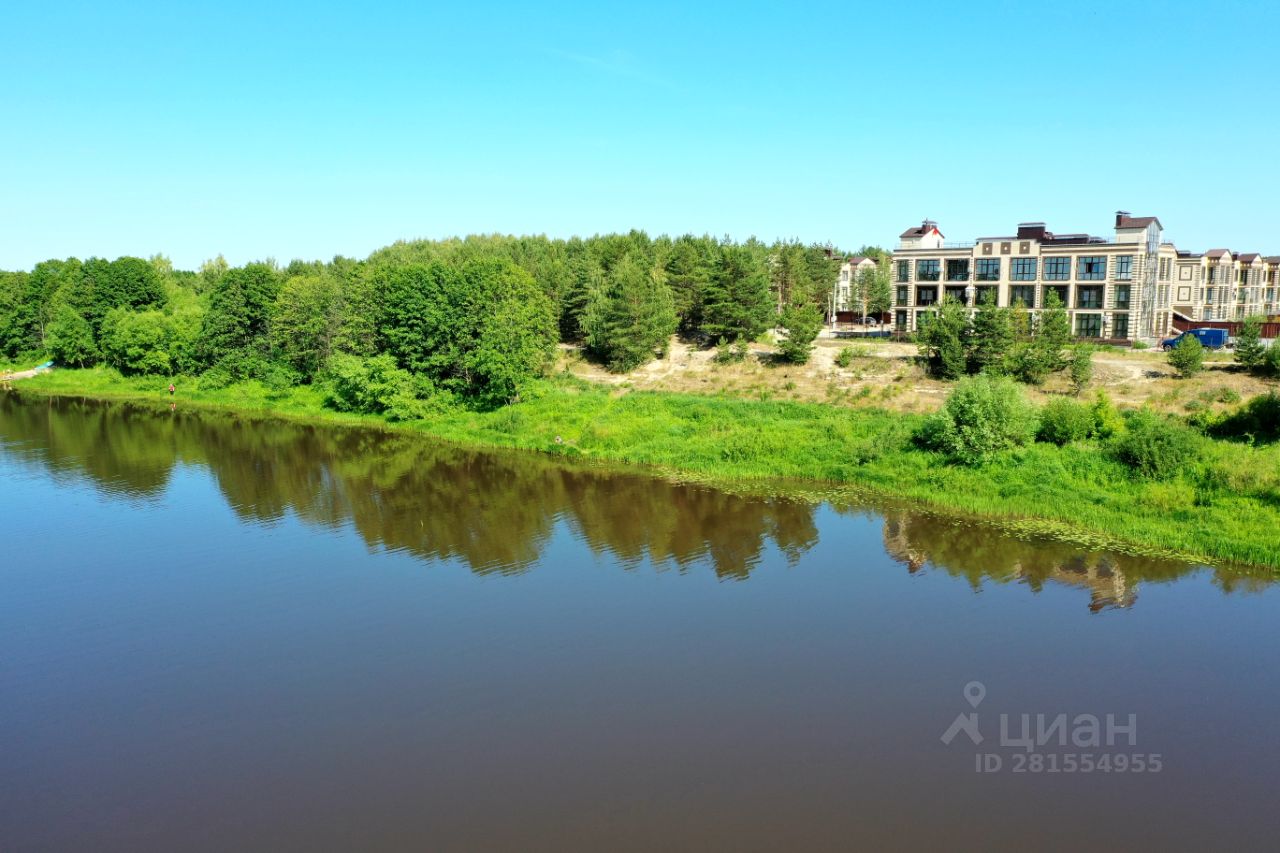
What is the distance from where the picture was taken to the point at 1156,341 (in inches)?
2387

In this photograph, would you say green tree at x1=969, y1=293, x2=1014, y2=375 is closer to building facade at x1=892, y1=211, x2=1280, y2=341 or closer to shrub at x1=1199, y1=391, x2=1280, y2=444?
building facade at x1=892, y1=211, x2=1280, y2=341

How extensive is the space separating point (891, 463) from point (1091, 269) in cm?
3362

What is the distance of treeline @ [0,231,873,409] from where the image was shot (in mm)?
55156

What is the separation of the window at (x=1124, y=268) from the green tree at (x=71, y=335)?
87.3 m

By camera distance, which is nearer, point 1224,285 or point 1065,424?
point 1065,424

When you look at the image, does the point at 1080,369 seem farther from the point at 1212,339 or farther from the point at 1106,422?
the point at 1212,339

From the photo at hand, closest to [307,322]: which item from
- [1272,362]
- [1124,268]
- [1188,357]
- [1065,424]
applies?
[1065,424]

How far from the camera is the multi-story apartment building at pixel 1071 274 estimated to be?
5922cm

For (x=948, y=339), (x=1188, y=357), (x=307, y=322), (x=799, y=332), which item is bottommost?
(x=1188, y=357)

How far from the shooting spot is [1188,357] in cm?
4519

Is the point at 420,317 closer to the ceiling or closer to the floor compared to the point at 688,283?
closer to the floor

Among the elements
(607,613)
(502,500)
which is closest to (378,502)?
(502,500)

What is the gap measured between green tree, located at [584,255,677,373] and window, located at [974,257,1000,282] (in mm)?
23443

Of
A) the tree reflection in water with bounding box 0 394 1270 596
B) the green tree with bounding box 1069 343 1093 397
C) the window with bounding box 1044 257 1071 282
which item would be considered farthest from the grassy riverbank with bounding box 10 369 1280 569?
the window with bounding box 1044 257 1071 282
